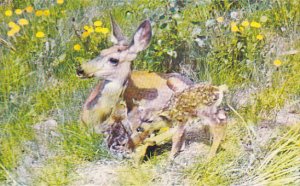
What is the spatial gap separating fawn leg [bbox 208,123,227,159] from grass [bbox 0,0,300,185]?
0.10ft

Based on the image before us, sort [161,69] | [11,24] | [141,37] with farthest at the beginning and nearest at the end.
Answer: [11,24] → [161,69] → [141,37]

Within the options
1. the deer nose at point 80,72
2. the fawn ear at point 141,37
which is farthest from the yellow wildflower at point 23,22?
the fawn ear at point 141,37

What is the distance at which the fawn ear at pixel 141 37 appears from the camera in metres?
2.93

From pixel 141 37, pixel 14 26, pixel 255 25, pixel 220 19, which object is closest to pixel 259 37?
pixel 255 25

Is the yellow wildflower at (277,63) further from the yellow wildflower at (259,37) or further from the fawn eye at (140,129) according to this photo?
the fawn eye at (140,129)

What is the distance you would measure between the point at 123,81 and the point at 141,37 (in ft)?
0.57

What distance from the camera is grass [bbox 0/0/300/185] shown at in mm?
2936

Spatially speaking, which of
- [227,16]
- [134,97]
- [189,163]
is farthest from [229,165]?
[227,16]

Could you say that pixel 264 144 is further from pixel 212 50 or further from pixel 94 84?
pixel 94 84

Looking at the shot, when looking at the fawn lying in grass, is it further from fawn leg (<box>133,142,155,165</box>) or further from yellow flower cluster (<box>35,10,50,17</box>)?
yellow flower cluster (<box>35,10,50,17</box>)

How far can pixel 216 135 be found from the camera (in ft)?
9.71

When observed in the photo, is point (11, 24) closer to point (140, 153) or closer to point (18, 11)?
point (18, 11)

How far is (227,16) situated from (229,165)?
Answer: 0.65m

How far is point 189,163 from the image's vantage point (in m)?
2.96
